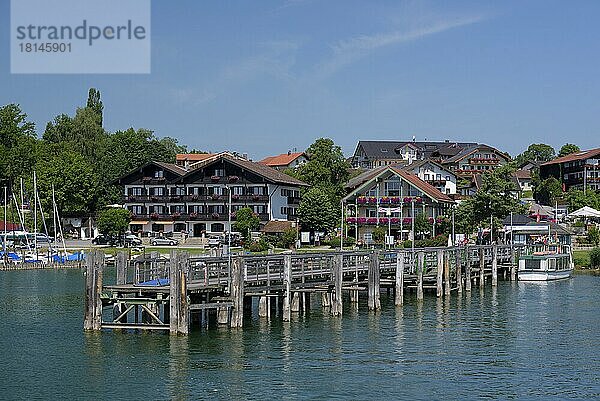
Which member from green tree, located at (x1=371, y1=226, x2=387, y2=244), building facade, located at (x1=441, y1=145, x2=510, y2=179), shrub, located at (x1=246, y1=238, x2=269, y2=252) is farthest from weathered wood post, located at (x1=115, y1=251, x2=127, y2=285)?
building facade, located at (x1=441, y1=145, x2=510, y2=179)

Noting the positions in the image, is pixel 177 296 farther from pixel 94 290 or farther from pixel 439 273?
pixel 439 273

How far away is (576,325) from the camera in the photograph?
4541 cm

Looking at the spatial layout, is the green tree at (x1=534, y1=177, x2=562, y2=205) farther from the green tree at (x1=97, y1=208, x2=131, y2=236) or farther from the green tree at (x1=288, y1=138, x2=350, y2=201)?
the green tree at (x1=97, y1=208, x2=131, y2=236)

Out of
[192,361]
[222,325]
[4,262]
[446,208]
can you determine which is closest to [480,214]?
[446,208]

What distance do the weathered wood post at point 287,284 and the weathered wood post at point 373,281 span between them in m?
5.64

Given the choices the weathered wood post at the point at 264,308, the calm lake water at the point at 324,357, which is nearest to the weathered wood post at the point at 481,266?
the calm lake water at the point at 324,357

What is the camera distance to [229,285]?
4000 cm

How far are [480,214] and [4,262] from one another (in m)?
45.6

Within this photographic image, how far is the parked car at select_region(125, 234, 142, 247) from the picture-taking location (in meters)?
101

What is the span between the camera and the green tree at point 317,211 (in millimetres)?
102062

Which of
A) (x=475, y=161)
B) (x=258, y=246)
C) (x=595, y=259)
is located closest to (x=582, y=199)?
(x=475, y=161)

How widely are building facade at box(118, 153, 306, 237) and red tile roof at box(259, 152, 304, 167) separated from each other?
1902 inches

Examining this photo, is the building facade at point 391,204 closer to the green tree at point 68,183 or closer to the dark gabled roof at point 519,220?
the dark gabled roof at point 519,220

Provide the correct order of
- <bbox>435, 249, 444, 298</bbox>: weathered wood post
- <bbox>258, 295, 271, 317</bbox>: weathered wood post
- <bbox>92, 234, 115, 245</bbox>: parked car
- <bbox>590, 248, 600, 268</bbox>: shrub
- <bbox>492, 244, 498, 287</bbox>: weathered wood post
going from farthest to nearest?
<bbox>92, 234, 115, 245</bbox>: parked car → <bbox>590, 248, 600, 268</bbox>: shrub → <bbox>492, 244, 498, 287</bbox>: weathered wood post → <bbox>435, 249, 444, 298</bbox>: weathered wood post → <bbox>258, 295, 271, 317</bbox>: weathered wood post
